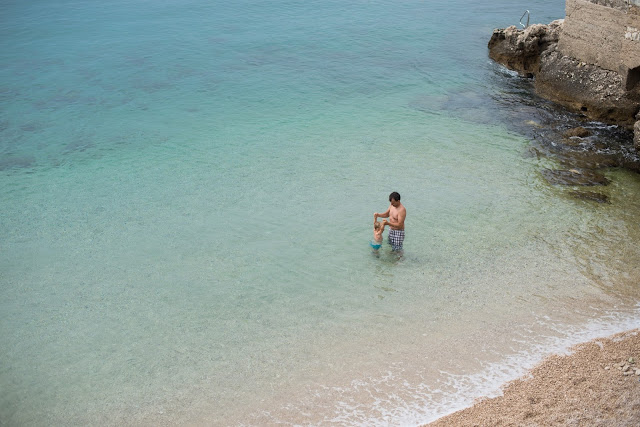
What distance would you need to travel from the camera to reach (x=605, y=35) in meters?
12.8

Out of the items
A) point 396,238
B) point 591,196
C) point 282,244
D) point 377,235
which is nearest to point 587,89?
point 591,196

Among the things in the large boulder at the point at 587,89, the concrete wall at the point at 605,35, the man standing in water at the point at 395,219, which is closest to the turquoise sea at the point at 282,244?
the man standing in water at the point at 395,219

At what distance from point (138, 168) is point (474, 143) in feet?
24.8

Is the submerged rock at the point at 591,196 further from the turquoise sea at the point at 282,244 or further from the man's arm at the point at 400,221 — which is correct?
the man's arm at the point at 400,221

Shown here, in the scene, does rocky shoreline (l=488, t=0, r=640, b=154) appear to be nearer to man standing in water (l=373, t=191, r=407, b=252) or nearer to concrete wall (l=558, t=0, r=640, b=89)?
concrete wall (l=558, t=0, r=640, b=89)

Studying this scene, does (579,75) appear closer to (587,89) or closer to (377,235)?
(587,89)

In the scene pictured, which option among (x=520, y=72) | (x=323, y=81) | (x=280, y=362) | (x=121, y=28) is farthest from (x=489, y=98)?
(x=121, y=28)

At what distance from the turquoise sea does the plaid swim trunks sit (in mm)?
231

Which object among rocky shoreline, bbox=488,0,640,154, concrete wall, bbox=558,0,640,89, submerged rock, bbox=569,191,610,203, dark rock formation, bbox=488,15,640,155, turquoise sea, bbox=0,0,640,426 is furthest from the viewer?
dark rock formation, bbox=488,15,640,155

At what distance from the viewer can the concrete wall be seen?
11773 millimetres

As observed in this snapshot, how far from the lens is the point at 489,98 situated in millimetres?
15078

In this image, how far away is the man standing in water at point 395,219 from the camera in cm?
812

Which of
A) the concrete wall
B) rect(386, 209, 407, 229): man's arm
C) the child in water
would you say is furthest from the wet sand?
the concrete wall

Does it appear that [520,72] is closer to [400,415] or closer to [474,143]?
[474,143]
